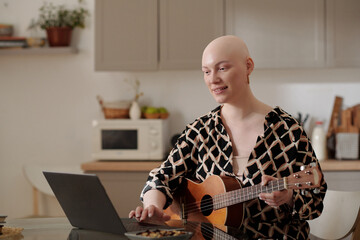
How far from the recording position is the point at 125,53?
13.3 feet

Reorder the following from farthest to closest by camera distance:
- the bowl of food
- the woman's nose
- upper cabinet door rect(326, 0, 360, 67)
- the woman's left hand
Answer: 1. upper cabinet door rect(326, 0, 360, 67)
2. the woman's nose
3. the woman's left hand
4. the bowl of food

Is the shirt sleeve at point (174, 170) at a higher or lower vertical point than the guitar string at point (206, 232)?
higher

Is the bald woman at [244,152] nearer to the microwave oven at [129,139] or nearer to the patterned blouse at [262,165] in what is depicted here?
the patterned blouse at [262,165]

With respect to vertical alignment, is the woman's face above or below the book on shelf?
below

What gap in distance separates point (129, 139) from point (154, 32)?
784mm

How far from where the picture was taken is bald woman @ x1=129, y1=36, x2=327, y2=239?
192 cm

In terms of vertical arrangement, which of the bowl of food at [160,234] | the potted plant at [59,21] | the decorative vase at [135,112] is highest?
the potted plant at [59,21]

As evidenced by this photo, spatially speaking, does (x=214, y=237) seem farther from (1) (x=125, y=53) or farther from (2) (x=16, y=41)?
(2) (x=16, y=41)

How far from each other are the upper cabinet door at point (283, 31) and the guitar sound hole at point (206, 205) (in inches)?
81.8

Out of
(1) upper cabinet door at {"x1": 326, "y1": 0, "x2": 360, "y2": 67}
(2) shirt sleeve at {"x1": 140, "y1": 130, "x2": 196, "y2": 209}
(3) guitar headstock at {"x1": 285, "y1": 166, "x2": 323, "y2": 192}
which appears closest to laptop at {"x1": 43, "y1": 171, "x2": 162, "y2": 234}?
(2) shirt sleeve at {"x1": 140, "y1": 130, "x2": 196, "y2": 209}

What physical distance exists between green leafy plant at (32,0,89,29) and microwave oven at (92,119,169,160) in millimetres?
859

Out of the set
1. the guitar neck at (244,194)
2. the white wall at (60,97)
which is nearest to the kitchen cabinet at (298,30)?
the white wall at (60,97)

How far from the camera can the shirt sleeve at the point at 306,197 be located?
1850 mm

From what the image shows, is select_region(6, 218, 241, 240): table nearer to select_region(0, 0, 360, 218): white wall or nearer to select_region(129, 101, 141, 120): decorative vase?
select_region(129, 101, 141, 120): decorative vase
